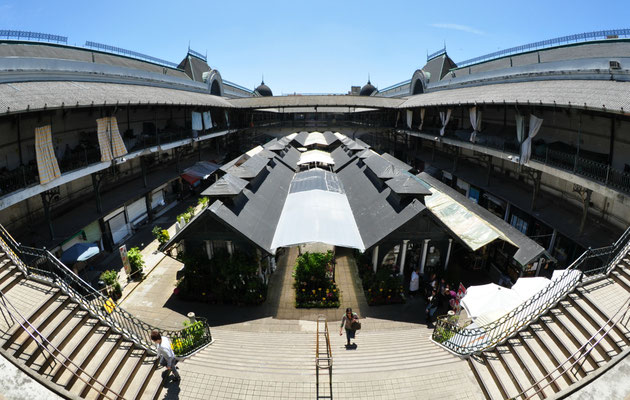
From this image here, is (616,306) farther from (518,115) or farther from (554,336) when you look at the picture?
(518,115)

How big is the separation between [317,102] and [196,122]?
57.6 feet

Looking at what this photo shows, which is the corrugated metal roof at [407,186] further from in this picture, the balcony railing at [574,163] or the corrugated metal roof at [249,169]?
the corrugated metal roof at [249,169]

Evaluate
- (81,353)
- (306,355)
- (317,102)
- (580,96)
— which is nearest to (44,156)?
(81,353)

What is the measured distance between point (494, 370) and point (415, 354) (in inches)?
89.2

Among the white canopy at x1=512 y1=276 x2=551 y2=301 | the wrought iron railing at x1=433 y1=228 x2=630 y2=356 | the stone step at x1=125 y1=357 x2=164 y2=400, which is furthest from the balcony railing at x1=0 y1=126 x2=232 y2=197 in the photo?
the white canopy at x1=512 y1=276 x2=551 y2=301

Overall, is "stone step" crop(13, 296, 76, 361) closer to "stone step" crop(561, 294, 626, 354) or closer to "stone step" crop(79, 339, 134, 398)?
"stone step" crop(79, 339, 134, 398)

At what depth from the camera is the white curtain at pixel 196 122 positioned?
29166mm

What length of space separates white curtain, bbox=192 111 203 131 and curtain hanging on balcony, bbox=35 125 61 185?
15994 mm

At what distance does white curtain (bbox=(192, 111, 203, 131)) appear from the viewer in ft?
95.7

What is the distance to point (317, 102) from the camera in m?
41.5

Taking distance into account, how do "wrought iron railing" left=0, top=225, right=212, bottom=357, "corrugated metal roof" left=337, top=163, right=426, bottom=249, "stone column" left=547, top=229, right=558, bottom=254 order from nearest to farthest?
"wrought iron railing" left=0, top=225, right=212, bottom=357 → "corrugated metal roof" left=337, top=163, right=426, bottom=249 → "stone column" left=547, top=229, right=558, bottom=254

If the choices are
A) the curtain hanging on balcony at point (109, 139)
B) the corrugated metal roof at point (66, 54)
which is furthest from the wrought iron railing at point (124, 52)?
the curtain hanging on balcony at point (109, 139)

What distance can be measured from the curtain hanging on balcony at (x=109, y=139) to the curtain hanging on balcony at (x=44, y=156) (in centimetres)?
341

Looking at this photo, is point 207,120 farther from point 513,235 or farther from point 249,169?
point 513,235
